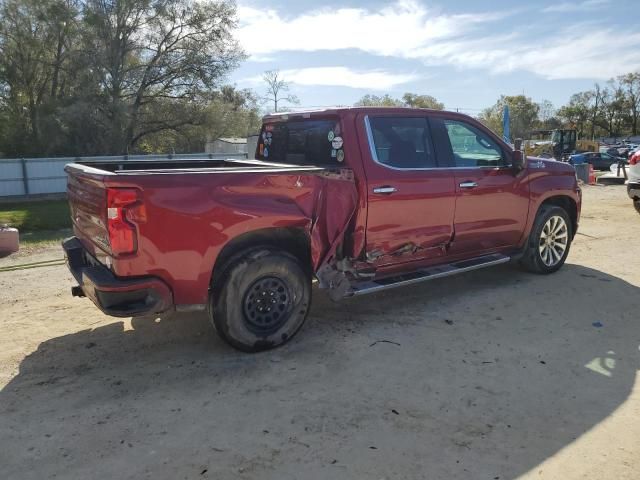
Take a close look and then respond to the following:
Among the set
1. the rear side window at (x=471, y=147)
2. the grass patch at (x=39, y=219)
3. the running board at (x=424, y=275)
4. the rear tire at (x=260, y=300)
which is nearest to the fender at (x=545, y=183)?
the rear side window at (x=471, y=147)

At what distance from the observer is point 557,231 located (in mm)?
6660

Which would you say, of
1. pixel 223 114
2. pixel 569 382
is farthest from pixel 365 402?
pixel 223 114

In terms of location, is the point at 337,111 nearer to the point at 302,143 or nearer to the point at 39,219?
the point at 302,143

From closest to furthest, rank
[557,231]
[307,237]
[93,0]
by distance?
1. [307,237]
2. [557,231]
3. [93,0]

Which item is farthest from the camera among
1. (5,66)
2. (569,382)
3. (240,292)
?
(5,66)

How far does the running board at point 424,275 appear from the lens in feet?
15.7

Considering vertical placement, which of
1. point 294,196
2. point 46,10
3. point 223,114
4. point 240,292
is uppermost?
point 46,10

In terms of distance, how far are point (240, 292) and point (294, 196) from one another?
0.87m

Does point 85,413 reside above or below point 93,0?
below

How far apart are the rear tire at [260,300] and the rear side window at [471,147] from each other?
2.20 meters

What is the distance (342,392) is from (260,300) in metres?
1.03

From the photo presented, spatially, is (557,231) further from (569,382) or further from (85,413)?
(85,413)

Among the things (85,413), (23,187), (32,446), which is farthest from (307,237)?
(23,187)

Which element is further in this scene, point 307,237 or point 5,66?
point 5,66
